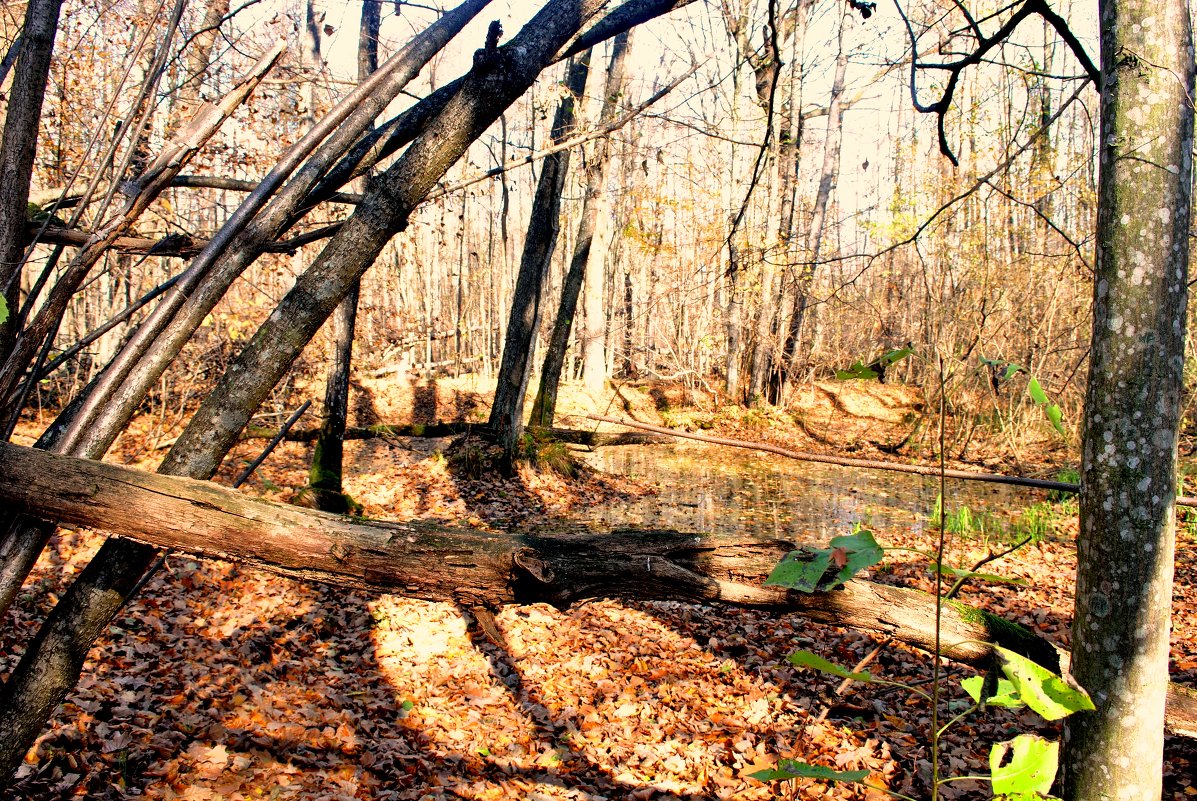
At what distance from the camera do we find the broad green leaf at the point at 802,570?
1.57 m


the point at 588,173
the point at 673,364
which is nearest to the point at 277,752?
the point at 588,173

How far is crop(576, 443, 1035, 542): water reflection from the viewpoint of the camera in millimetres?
9375

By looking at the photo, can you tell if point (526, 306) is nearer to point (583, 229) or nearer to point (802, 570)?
point (583, 229)

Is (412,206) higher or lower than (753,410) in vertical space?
higher

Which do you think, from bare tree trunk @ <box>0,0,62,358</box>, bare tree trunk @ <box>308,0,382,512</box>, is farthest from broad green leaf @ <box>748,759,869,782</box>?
bare tree trunk @ <box>308,0,382,512</box>

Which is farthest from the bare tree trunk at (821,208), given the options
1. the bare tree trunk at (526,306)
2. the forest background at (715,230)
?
the bare tree trunk at (526,306)

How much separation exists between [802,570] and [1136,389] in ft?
4.10

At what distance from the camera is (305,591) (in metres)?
6.28

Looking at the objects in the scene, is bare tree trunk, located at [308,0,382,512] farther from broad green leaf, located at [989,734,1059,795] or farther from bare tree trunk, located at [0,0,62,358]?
broad green leaf, located at [989,734,1059,795]

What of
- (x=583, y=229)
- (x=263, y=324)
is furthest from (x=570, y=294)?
(x=263, y=324)

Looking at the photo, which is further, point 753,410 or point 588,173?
point 753,410

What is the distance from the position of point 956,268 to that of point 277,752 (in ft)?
48.1

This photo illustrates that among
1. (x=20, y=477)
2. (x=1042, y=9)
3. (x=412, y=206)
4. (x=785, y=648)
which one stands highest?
(x=1042, y=9)

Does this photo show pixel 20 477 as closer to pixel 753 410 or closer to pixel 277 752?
pixel 277 752
